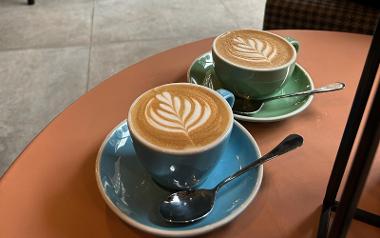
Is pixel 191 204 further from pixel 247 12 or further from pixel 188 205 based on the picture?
pixel 247 12

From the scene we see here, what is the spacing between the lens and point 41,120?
134cm

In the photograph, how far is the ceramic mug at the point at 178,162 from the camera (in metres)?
0.42

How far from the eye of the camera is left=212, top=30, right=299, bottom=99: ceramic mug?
1.82 ft

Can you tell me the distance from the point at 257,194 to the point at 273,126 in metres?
0.12

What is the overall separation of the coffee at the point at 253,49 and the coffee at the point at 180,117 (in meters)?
0.10

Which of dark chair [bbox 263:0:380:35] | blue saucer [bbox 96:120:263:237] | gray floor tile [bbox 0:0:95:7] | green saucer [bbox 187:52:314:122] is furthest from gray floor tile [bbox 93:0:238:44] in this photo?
blue saucer [bbox 96:120:263:237]

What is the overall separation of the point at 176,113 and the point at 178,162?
→ 68 mm

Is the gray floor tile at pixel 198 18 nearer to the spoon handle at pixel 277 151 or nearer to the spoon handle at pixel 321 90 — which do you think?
the spoon handle at pixel 321 90

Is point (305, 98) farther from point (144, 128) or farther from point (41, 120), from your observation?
point (41, 120)

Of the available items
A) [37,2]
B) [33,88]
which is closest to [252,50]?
[33,88]

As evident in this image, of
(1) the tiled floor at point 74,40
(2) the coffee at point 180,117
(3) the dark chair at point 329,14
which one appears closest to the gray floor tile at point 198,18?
(1) the tiled floor at point 74,40

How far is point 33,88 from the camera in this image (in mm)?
1472

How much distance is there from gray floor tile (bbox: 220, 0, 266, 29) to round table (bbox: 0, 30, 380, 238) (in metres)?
1.24

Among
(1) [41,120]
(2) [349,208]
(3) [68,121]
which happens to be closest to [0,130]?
(1) [41,120]
